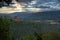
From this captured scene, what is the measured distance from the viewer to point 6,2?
22641 mm

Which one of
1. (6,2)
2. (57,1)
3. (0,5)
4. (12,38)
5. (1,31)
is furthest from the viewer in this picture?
(57,1)

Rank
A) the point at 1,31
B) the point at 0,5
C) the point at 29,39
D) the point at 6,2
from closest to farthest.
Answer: the point at 29,39
the point at 1,31
the point at 0,5
the point at 6,2

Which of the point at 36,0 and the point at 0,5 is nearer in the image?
the point at 0,5

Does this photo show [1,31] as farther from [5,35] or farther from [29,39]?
[29,39]

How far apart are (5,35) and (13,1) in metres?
19.0

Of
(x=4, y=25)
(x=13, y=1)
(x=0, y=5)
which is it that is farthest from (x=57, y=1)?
(x=4, y=25)

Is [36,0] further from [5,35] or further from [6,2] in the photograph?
[5,35]

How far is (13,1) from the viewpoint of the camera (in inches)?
931

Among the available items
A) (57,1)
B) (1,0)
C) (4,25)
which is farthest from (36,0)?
(4,25)

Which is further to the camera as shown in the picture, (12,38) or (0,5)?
(0,5)

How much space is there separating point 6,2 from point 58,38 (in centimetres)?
1860

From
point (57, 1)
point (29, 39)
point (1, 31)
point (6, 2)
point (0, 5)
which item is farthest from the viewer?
point (57, 1)

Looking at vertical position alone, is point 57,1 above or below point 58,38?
below

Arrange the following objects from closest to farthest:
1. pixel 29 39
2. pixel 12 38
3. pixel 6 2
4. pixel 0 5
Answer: pixel 29 39 < pixel 12 38 < pixel 0 5 < pixel 6 2
